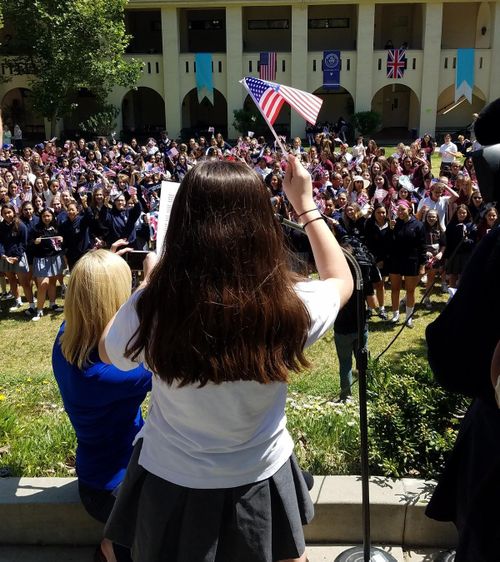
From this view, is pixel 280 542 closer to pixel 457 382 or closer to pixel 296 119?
pixel 457 382

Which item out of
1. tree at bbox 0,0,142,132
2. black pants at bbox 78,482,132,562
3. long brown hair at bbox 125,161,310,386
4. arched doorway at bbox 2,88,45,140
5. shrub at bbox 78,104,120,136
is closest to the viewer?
long brown hair at bbox 125,161,310,386

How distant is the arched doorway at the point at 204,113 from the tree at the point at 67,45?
6.47 m

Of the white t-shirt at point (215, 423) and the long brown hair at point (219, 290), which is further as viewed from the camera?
the white t-shirt at point (215, 423)

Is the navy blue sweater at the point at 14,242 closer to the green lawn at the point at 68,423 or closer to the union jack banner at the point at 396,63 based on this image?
the green lawn at the point at 68,423

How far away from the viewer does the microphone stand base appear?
267 centimetres

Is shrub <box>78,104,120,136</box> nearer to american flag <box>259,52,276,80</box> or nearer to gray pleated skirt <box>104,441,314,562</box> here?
american flag <box>259,52,276,80</box>

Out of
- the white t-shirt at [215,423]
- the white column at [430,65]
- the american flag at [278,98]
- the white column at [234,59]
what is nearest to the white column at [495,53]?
the white column at [430,65]

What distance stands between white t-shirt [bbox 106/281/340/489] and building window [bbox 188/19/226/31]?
39.6 metres

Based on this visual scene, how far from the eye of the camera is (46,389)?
589 cm

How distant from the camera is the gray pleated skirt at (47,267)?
33.4 feet

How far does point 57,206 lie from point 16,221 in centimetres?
117

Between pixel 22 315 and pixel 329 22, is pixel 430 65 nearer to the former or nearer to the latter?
pixel 329 22

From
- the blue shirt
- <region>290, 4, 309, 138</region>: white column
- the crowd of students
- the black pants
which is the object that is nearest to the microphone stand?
the blue shirt

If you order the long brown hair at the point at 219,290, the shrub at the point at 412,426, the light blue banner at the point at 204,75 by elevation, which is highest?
the light blue banner at the point at 204,75
